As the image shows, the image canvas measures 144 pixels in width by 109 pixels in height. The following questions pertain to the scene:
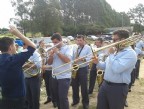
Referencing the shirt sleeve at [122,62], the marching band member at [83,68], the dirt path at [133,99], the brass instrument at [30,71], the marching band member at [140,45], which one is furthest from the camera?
the marching band member at [140,45]

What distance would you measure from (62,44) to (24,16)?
165 feet

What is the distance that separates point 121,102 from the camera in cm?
490

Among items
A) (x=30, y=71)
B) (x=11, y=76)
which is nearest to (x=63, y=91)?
(x=30, y=71)

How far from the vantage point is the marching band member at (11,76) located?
3.96 m

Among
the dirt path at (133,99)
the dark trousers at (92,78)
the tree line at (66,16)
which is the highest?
the tree line at (66,16)

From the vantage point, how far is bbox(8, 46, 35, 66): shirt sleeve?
3842mm

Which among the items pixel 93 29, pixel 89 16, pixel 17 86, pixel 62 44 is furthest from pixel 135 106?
pixel 89 16

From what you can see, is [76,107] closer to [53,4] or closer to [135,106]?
[135,106]

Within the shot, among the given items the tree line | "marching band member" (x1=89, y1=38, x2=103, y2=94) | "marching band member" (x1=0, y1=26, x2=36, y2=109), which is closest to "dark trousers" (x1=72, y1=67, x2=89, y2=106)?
"marching band member" (x1=89, y1=38, x2=103, y2=94)

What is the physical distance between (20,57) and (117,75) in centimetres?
171

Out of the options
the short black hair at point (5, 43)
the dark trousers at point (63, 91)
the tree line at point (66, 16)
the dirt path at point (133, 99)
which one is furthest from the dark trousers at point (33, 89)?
the tree line at point (66, 16)

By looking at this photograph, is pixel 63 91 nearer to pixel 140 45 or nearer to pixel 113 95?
pixel 113 95

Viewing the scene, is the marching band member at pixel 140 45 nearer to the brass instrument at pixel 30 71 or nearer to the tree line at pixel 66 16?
the brass instrument at pixel 30 71

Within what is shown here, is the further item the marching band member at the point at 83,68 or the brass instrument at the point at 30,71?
the marching band member at the point at 83,68
